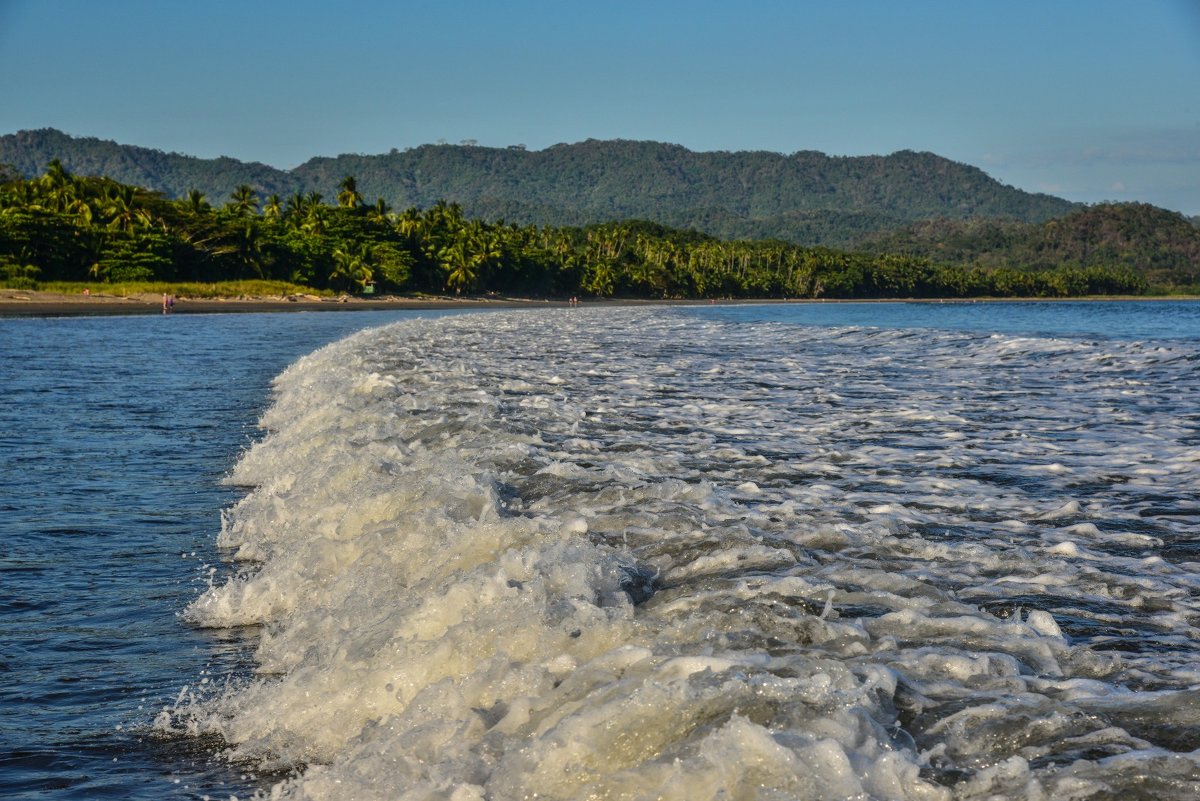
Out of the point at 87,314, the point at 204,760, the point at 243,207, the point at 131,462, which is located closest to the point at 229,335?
the point at 87,314

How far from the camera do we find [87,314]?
67.4m

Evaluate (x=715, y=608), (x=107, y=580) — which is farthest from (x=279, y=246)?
(x=715, y=608)

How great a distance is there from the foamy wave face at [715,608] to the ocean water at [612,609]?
23 millimetres

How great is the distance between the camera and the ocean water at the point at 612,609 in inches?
164

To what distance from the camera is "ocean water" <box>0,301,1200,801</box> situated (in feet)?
13.7

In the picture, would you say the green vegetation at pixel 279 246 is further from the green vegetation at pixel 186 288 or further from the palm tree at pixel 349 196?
the green vegetation at pixel 186 288

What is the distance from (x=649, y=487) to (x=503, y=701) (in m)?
4.63

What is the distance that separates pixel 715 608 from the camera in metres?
5.85

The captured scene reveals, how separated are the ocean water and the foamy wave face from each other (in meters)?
0.02

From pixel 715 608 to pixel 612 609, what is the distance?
600 mm

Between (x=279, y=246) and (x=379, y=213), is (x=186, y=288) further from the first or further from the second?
(x=379, y=213)

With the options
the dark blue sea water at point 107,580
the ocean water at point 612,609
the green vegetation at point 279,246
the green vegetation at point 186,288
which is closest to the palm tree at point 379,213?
the green vegetation at point 279,246

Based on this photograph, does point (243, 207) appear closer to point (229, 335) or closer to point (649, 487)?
point (229, 335)

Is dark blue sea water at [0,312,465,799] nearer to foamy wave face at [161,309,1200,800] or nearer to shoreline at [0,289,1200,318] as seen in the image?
foamy wave face at [161,309,1200,800]
